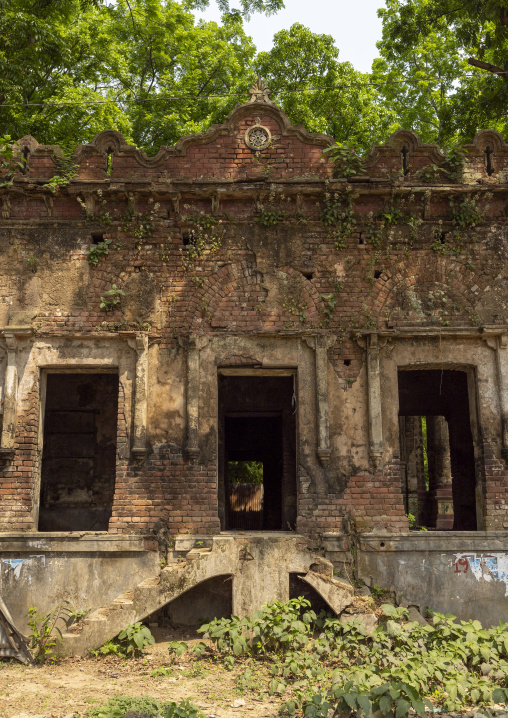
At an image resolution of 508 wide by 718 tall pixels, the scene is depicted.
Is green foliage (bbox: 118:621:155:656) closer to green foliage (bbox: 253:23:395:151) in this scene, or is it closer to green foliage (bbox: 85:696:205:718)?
green foliage (bbox: 85:696:205:718)

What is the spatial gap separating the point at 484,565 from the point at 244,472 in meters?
19.7

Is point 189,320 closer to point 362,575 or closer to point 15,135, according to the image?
point 362,575

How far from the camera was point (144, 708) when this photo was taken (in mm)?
5738

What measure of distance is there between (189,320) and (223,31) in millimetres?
13091

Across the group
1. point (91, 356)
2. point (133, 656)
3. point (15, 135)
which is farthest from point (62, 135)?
point (133, 656)

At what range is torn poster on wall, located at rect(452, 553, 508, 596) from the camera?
29.2 ft

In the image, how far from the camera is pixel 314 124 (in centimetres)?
1761

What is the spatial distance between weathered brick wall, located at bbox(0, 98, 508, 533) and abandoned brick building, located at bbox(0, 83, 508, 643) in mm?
30

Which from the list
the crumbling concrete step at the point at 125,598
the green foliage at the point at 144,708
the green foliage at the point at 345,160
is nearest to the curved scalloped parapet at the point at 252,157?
the green foliage at the point at 345,160

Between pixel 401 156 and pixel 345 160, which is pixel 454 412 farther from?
pixel 345 160

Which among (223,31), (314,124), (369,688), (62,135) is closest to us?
(369,688)

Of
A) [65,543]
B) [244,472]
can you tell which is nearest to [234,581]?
[65,543]

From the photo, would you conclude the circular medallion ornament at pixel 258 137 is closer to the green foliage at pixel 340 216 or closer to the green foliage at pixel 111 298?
the green foliage at pixel 340 216

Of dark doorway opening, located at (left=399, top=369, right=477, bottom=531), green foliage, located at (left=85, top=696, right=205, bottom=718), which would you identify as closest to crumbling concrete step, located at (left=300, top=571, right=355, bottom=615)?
green foliage, located at (left=85, top=696, right=205, bottom=718)
